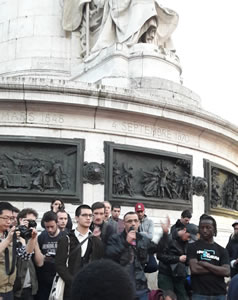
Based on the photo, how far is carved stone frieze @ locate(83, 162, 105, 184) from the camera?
11195 millimetres

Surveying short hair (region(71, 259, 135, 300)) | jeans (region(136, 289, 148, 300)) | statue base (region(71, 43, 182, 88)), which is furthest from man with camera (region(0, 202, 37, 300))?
statue base (region(71, 43, 182, 88))

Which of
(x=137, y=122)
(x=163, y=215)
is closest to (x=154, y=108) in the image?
(x=137, y=122)

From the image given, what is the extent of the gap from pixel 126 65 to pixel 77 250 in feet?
29.9

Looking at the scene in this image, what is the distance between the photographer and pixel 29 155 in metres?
11.2

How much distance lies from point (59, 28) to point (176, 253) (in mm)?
10945

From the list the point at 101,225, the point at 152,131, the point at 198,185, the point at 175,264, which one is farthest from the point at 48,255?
the point at 198,185

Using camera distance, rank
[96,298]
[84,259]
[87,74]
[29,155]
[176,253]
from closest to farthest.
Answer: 1. [96,298]
2. [84,259]
3. [176,253]
4. [29,155]
5. [87,74]

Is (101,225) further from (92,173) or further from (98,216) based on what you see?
(92,173)

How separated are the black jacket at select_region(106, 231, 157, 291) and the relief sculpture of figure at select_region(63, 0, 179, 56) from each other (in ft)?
30.8

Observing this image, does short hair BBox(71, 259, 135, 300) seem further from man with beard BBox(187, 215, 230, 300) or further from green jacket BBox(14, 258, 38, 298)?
man with beard BBox(187, 215, 230, 300)

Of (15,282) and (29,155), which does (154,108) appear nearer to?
(29,155)

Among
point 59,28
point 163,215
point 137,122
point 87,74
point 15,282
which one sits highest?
point 59,28

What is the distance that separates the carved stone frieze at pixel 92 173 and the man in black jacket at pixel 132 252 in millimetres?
4789

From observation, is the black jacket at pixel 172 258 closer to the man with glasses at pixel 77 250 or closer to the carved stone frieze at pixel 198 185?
the man with glasses at pixel 77 250
